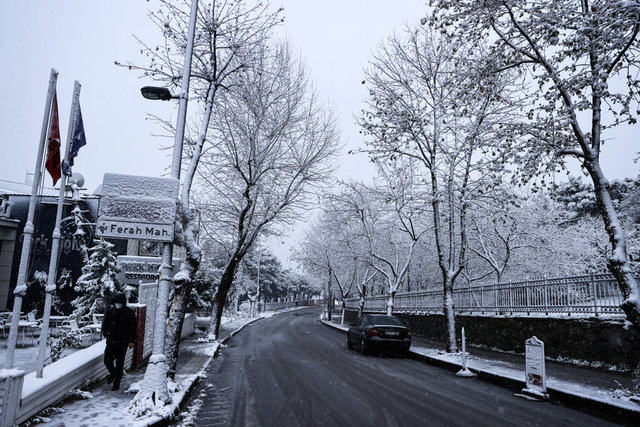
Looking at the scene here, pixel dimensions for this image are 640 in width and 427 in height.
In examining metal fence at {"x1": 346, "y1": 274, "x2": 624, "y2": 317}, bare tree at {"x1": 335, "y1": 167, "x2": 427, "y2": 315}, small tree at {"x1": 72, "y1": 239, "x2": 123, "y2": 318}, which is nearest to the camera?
metal fence at {"x1": 346, "y1": 274, "x2": 624, "y2": 317}

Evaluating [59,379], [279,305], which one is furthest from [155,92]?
[279,305]

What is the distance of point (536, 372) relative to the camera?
8742 mm

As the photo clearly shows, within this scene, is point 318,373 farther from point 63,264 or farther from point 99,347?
point 63,264

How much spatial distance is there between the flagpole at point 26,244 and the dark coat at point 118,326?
79.5 inches

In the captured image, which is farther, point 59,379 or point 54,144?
point 54,144

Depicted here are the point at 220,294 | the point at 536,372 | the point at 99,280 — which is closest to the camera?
the point at 536,372

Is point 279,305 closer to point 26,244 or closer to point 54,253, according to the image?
point 54,253

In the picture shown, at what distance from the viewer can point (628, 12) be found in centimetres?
682

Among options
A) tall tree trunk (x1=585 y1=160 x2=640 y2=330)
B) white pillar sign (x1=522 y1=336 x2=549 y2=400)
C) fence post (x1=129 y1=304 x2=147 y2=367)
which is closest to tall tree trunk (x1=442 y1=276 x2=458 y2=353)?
white pillar sign (x1=522 y1=336 x2=549 y2=400)

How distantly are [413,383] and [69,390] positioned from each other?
7246 mm

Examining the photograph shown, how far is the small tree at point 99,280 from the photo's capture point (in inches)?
685

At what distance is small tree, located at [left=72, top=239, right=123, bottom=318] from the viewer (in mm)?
17406

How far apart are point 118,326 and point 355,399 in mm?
4899

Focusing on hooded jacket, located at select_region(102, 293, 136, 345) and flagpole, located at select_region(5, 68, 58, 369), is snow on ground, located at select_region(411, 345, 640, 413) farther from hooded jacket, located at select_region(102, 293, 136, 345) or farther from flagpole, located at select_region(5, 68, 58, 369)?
flagpole, located at select_region(5, 68, 58, 369)
